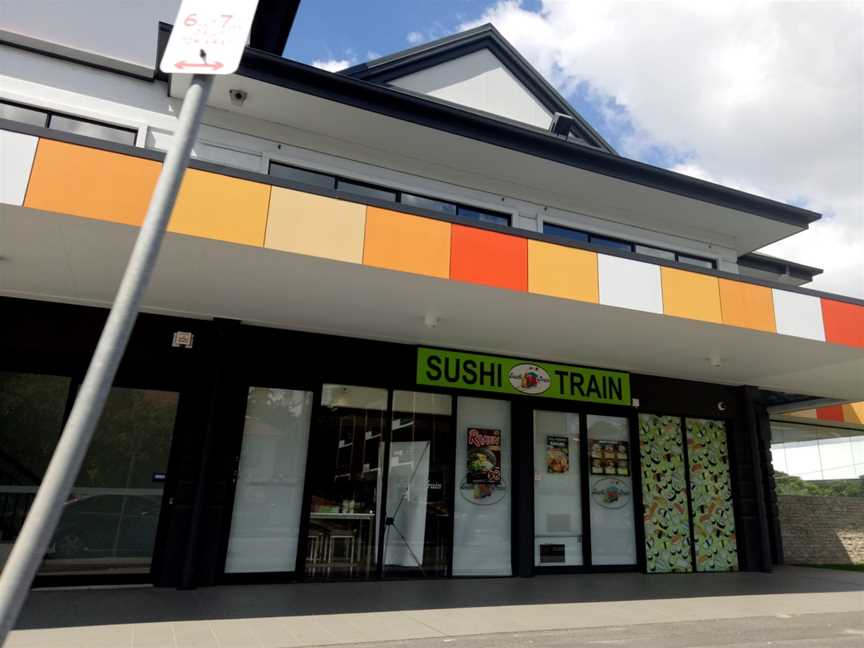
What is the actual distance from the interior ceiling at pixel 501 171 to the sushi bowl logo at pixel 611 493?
4.90 metres

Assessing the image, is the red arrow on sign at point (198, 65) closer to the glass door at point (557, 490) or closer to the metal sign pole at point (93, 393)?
the metal sign pole at point (93, 393)

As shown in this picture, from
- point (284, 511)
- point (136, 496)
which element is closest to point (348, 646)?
point (284, 511)

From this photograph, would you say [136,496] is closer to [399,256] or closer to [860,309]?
[399,256]

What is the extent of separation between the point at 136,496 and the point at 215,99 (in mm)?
5621

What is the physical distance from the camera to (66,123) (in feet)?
27.1

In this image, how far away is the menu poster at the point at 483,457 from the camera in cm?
959

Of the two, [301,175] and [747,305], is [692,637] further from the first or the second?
[301,175]

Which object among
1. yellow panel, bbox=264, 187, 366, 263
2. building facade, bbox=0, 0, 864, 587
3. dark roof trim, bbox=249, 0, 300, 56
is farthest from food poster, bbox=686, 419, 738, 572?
dark roof trim, bbox=249, 0, 300, 56

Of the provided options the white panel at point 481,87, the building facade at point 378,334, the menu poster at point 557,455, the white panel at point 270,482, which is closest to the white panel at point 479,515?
the building facade at point 378,334

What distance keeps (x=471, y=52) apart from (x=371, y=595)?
997 cm

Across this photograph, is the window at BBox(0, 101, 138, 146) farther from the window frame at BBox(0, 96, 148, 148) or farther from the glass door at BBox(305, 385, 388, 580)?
the glass door at BBox(305, 385, 388, 580)

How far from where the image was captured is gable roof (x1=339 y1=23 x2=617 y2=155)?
10.9 m

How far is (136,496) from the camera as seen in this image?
7.71 meters

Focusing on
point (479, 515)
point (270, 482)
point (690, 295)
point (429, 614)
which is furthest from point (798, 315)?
point (270, 482)
